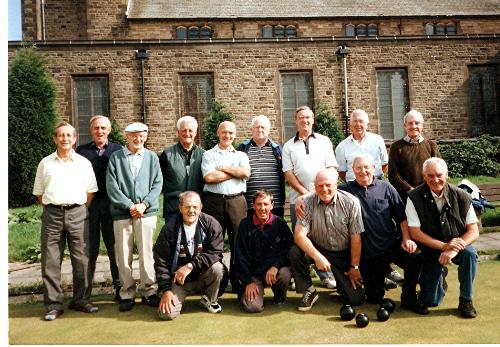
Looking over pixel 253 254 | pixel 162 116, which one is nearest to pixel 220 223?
pixel 253 254

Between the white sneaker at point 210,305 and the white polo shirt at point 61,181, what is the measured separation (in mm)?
1617

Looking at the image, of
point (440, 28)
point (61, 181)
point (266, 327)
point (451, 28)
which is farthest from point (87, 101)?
point (451, 28)

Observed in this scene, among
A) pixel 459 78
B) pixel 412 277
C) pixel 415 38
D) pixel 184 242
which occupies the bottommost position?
pixel 412 277

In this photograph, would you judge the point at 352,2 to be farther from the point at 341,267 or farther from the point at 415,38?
the point at 341,267

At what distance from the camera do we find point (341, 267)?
4.62m

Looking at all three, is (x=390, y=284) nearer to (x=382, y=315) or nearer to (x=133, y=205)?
(x=382, y=315)

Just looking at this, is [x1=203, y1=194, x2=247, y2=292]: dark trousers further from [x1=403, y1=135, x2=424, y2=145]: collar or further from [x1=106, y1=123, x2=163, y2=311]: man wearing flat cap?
[x1=403, y1=135, x2=424, y2=145]: collar

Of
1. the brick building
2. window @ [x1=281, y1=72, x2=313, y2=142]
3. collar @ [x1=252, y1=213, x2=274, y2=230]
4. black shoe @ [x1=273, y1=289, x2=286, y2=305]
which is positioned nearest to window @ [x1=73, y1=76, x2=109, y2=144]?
the brick building

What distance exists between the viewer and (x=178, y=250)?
4527mm

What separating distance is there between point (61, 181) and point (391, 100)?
51.4ft

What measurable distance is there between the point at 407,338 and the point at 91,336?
2.66 metres

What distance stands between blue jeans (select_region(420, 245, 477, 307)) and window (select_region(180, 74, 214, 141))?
13.3 meters

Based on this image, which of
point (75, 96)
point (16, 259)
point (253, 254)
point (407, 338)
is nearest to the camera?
point (407, 338)

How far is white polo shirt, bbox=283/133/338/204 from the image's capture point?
514 centimetres
